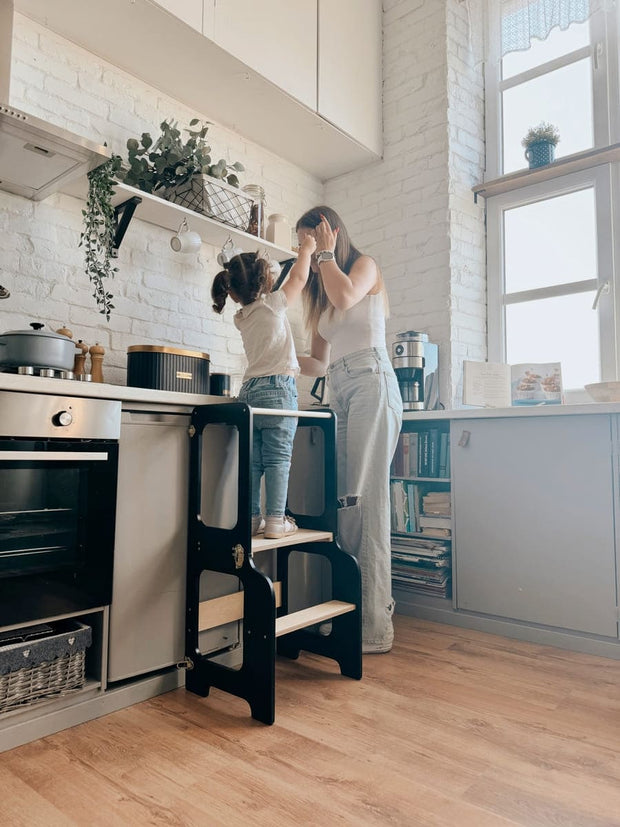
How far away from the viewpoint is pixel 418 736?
1.47 m

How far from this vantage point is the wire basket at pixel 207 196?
91.2 inches

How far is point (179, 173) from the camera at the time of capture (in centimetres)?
231

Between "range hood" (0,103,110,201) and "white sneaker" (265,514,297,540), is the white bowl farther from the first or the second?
"range hood" (0,103,110,201)

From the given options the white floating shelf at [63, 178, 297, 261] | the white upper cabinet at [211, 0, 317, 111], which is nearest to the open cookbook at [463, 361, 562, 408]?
the white floating shelf at [63, 178, 297, 261]

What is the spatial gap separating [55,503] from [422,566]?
1.61m

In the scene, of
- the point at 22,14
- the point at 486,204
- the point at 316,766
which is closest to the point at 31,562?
the point at 316,766

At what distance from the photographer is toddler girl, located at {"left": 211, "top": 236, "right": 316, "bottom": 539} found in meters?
1.84

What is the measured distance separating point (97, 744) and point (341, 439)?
4.00 feet

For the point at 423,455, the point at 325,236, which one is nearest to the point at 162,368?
the point at 325,236

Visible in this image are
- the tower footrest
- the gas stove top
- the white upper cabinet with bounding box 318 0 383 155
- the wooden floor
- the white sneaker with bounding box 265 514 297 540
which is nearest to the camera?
the wooden floor

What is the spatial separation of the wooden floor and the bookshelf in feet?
2.24

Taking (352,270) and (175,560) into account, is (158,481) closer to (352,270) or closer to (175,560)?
(175,560)

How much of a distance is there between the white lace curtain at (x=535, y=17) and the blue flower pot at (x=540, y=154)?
472 mm

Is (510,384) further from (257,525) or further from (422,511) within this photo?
(257,525)
